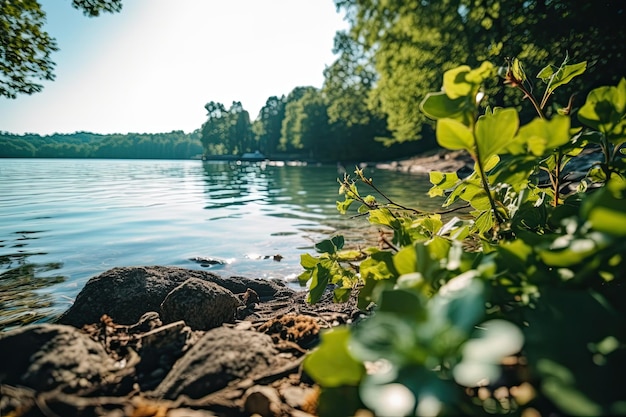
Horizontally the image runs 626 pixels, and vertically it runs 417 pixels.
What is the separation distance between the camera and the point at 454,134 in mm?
830

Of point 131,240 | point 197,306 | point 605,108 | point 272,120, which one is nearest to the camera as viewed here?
point 605,108

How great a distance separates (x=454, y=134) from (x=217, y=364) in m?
0.99

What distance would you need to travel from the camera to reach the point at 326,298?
3.58 metres

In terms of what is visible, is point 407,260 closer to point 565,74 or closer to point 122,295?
point 565,74

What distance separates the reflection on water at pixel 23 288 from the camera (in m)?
3.75

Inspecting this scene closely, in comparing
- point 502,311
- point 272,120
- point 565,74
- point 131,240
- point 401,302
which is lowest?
point 131,240

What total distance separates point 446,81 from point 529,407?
713 millimetres

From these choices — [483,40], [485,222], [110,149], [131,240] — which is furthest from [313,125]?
[110,149]

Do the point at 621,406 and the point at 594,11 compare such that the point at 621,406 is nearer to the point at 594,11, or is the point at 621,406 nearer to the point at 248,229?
the point at 248,229

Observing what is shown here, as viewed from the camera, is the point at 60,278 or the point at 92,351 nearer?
the point at 92,351

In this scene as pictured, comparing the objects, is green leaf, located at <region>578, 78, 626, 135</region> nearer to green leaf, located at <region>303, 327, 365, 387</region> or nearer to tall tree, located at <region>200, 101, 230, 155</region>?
green leaf, located at <region>303, 327, 365, 387</region>

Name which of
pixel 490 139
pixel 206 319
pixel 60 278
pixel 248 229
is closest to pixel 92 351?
pixel 206 319

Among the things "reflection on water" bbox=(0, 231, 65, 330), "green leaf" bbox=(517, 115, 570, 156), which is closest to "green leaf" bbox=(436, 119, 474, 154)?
"green leaf" bbox=(517, 115, 570, 156)

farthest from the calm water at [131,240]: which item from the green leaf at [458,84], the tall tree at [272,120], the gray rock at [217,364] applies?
the tall tree at [272,120]
